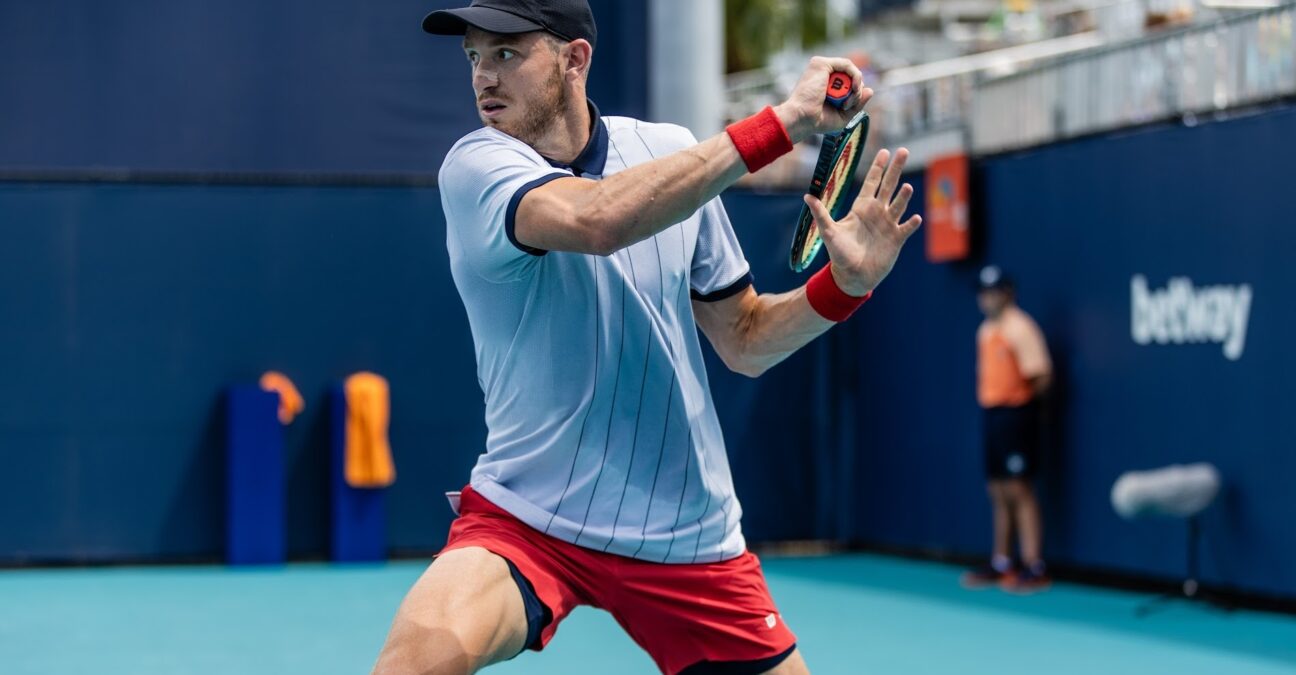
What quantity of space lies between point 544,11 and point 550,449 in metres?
0.86

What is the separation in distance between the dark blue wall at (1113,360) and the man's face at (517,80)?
19.3 feet

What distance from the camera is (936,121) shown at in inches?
587

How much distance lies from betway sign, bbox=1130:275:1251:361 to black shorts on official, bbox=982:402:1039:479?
0.80 metres

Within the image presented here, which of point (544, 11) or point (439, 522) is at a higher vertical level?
point (544, 11)

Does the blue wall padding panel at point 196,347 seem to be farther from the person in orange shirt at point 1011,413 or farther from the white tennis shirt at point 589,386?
the white tennis shirt at point 589,386

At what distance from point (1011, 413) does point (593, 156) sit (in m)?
6.68

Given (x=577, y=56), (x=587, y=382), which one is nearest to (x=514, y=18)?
(x=577, y=56)

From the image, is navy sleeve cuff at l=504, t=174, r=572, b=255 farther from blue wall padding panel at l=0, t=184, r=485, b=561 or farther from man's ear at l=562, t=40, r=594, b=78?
blue wall padding panel at l=0, t=184, r=485, b=561

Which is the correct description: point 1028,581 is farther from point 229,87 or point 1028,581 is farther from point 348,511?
point 229,87

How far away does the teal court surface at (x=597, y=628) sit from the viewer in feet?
24.0

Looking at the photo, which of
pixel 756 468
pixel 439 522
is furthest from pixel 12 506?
pixel 756 468

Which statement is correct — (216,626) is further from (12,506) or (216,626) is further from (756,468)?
(756,468)

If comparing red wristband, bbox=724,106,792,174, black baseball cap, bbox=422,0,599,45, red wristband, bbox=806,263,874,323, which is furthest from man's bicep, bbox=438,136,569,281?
red wristband, bbox=806,263,874,323

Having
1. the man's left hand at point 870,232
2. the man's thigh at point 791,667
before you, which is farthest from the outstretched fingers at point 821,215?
the man's thigh at point 791,667
